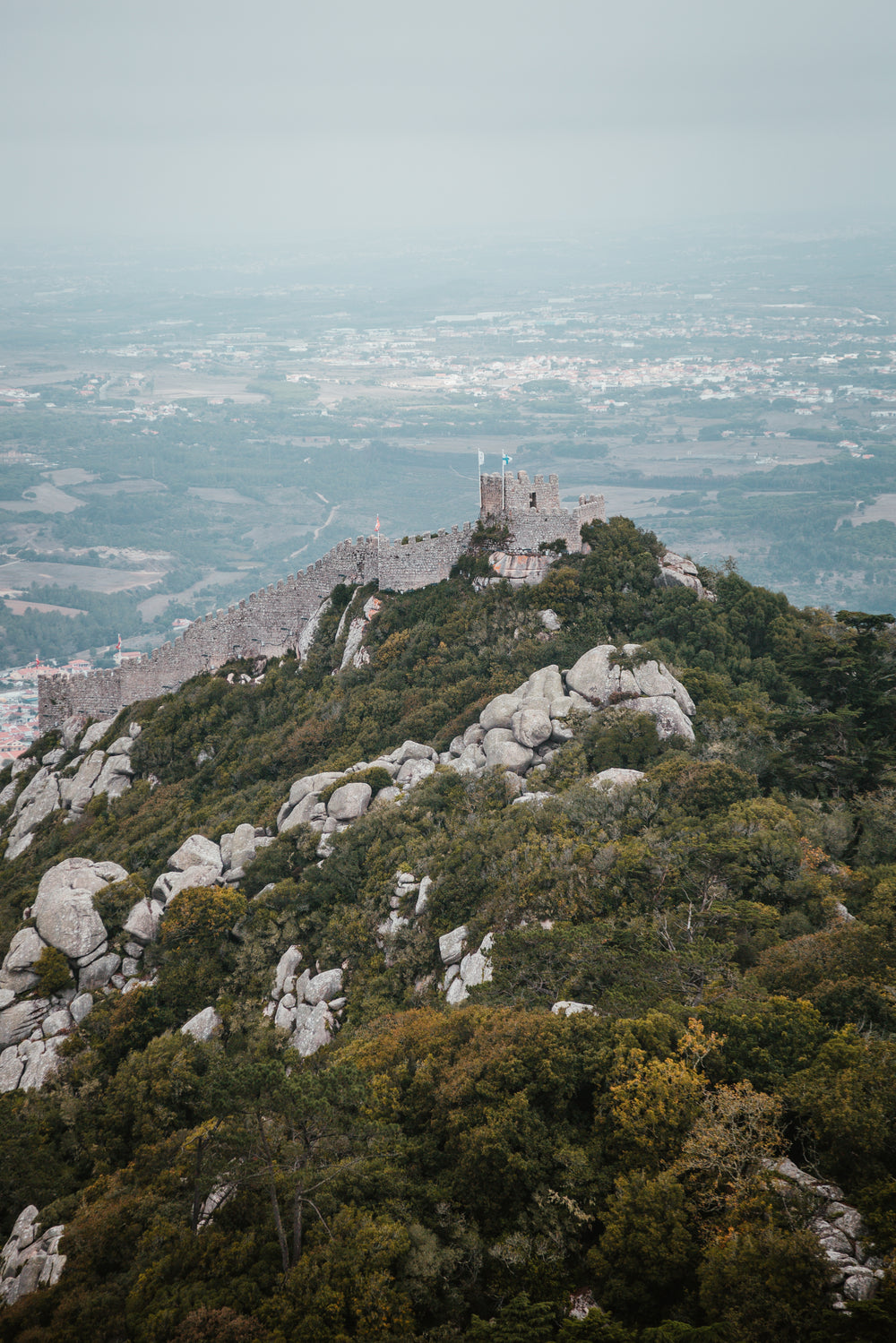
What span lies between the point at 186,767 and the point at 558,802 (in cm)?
2462

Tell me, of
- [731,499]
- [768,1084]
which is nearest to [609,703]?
[768,1084]

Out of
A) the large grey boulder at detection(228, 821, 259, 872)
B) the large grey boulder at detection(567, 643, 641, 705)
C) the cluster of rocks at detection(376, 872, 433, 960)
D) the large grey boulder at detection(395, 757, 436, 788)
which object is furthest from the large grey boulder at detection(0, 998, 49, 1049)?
the large grey boulder at detection(567, 643, 641, 705)

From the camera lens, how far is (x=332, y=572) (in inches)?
2060

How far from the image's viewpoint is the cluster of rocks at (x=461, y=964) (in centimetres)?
2509

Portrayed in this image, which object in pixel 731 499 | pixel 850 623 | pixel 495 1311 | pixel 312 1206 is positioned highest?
pixel 850 623

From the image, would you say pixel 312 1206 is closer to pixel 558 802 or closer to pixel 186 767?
pixel 558 802

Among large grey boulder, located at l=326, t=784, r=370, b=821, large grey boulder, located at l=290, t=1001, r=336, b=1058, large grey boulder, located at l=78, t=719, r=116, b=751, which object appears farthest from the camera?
large grey boulder, located at l=78, t=719, r=116, b=751

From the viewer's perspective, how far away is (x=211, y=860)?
3638 cm

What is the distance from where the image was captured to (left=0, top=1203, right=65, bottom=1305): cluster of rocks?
1842 cm

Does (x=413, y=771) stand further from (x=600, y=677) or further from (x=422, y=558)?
(x=422, y=558)

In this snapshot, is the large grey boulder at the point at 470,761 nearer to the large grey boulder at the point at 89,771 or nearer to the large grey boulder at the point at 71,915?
the large grey boulder at the point at 71,915

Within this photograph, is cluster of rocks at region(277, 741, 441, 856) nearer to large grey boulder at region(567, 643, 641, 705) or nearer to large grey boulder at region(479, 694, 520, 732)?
large grey boulder at region(479, 694, 520, 732)

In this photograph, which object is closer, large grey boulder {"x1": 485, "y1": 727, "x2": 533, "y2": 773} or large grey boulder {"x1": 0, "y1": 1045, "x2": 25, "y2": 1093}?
large grey boulder {"x1": 0, "y1": 1045, "x2": 25, "y2": 1093}

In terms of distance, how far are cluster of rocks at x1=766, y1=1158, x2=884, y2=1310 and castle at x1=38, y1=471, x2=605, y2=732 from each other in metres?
33.8
